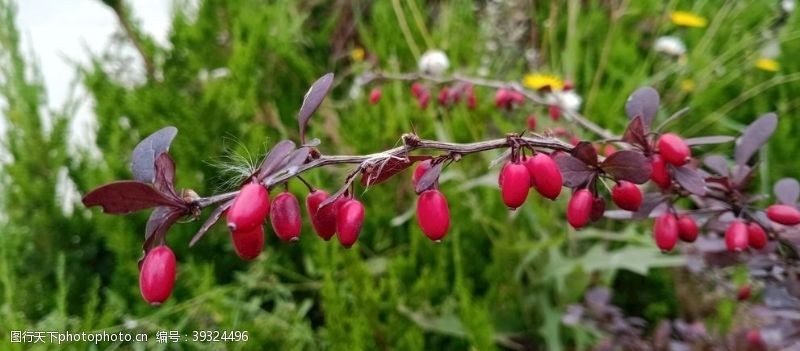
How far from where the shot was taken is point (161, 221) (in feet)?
1.22

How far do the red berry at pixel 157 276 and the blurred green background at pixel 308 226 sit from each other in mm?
457

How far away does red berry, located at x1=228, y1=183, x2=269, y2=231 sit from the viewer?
337 mm

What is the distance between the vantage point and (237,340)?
0.85m

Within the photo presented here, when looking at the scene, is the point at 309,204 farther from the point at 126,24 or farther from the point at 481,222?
the point at 126,24

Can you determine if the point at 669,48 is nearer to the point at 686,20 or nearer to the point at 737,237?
the point at 686,20

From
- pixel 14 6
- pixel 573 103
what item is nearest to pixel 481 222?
pixel 573 103

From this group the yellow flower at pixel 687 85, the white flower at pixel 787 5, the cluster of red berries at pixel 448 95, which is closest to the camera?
the cluster of red berries at pixel 448 95

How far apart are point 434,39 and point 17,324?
1.25 meters

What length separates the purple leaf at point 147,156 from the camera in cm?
39

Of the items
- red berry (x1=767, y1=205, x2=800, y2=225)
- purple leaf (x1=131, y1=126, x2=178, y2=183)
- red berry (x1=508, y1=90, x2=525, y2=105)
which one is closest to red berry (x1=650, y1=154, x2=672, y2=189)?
red berry (x1=767, y1=205, x2=800, y2=225)

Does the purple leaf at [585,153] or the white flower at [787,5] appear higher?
the white flower at [787,5]

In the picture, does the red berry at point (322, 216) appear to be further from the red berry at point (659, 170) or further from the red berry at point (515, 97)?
the red berry at point (515, 97)

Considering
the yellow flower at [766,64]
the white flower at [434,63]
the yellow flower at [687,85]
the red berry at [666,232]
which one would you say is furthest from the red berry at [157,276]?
the yellow flower at [766,64]

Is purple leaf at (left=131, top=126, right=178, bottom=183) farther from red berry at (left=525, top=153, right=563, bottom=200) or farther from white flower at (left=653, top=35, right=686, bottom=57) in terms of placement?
white flower at (left=653, top=35, right=686, bottom=57)
